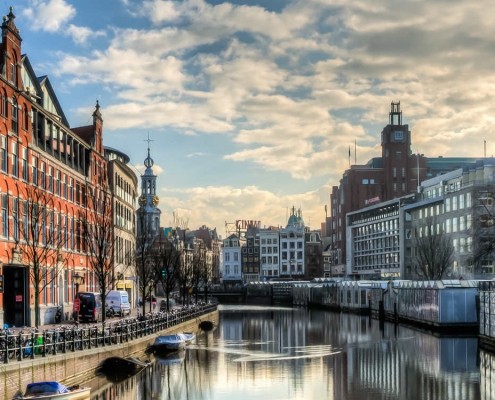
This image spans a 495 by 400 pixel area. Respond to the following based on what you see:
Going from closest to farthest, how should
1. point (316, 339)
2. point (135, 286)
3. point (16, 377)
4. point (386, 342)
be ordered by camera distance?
1. point (16, 377)
2. point (386, 342)
3. point (316, 339)
4. point (135, 286)

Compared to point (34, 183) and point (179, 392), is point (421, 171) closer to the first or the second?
point (34, 183)

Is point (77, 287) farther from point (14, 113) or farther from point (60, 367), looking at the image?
A: point (60, 367)

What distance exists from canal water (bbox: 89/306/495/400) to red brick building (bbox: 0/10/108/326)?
11940 mm

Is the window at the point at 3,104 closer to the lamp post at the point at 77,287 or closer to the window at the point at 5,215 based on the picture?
the window at the point at 5,215

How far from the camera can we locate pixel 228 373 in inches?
2062

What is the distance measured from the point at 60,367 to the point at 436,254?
98.6m

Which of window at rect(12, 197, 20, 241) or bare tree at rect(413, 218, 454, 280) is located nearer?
window at rect(12, 197, 20, 241)

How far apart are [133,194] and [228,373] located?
7148 centimetres

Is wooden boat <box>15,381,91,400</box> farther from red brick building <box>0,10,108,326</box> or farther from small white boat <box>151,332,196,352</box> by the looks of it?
small white boat <box>151,332,196,352</box>

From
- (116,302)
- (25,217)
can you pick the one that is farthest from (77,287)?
(25,217)

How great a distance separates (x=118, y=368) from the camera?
48.9m

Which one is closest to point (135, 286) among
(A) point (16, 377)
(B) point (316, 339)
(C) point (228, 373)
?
(B) point (316, 339)

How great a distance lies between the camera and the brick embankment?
33.7 meters

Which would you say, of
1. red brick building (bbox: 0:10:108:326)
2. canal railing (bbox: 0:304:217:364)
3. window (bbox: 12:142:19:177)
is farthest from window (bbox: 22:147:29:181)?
canal railing (bbox: 0:304:217:364)
